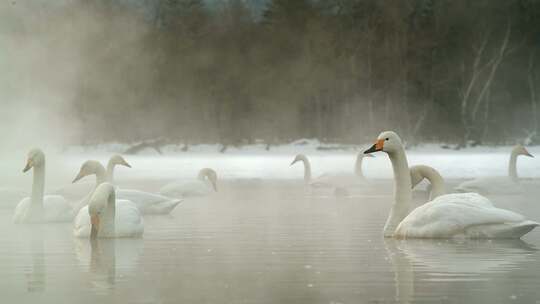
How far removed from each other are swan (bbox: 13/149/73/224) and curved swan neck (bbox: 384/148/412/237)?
4.52 m

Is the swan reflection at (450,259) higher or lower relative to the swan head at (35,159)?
lower

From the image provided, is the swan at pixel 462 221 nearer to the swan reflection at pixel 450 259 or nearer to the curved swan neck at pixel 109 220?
the swan reflection at pixel 450 259

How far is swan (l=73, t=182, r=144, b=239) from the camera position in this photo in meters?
11.3

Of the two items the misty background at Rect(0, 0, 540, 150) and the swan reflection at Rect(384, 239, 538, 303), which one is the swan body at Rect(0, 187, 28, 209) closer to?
the swan reflection at Rect(384, 239, 538, 303)

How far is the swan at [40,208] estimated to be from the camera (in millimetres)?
14125

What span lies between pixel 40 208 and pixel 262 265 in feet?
18.4

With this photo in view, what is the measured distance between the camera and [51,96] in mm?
61375

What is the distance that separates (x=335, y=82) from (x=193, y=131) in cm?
815

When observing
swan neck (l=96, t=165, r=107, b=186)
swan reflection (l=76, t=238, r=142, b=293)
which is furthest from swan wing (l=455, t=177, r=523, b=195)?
swan reflection (l=76, t=238, r=142, b=293)

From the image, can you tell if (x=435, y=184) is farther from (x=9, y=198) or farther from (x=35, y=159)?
(x=9, y=198)

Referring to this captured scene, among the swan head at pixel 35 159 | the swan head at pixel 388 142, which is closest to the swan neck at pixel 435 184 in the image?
the swan head at pixel 388 142

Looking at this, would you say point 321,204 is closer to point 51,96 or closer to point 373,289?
point 373,289

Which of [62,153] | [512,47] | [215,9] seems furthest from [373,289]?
[215,9]

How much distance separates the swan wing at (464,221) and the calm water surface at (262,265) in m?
0.16
